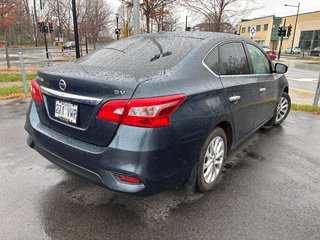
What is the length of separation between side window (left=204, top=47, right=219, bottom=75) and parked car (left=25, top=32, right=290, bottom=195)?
0.01 metres

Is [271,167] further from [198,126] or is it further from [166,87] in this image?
[166,87]

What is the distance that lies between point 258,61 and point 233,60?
0.93 metres

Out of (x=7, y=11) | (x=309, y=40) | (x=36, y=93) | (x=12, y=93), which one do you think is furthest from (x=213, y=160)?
(x=309, y=40)

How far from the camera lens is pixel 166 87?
7.00 ft

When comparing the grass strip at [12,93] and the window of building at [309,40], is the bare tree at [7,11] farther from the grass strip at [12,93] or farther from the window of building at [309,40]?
the window of building at [309,40]

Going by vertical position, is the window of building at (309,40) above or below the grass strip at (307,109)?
above

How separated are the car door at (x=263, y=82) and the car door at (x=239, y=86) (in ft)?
0.44

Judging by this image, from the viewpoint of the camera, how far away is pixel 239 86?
3062 millimetres

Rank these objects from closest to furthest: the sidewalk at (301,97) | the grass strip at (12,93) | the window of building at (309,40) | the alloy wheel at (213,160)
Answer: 1. the alloy wheel at (213,160)
2. the grass strip at (12,93)
3. the sidewalk at (301,97)
4. the window of building at (309,40)

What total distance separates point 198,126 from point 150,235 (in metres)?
1.02

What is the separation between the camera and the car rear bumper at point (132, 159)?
6.66 ft

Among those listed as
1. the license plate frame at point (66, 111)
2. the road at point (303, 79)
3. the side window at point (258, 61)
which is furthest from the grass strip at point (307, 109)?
the license plate frame at point (66, 111)

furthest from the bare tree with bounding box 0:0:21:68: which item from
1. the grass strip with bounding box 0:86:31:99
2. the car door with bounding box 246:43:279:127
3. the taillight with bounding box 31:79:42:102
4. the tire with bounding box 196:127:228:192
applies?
the tire with bounding box 196:127:228:192

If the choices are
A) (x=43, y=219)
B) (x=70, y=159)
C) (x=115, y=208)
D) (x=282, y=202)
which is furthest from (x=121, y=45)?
(x=282, y=202)
